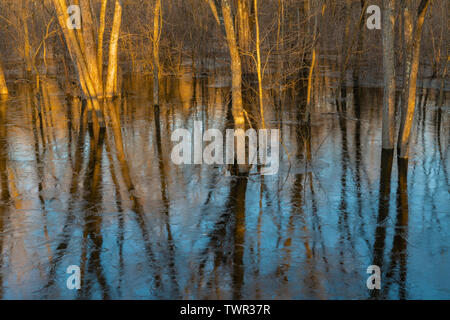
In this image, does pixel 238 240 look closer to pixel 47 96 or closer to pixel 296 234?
pixel 296 234

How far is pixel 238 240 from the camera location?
8953 millimetres

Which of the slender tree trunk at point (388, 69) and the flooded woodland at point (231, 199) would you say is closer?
the flooded woodland at point (231, 199)

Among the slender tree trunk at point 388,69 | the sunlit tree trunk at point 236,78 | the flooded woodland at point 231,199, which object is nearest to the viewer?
the flooded woodland at point 231,199

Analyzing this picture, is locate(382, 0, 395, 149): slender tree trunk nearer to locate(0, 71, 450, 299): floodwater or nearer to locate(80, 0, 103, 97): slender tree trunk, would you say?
locate(0, 71, 450, 299): floodwater

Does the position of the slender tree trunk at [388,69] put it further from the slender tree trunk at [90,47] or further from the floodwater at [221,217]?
the slender tree trunk at [90,47]

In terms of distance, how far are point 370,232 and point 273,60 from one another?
29.6 m

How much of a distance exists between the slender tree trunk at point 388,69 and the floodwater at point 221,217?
2.91ft

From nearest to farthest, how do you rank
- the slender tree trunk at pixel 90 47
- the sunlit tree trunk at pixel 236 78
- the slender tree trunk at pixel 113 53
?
the sunlit tree trunk at pixel 236 78
the slender tree trunk at pixel 90 47
the slender tree trunk at pixel 113 53

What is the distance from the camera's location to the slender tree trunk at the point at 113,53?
22062mm

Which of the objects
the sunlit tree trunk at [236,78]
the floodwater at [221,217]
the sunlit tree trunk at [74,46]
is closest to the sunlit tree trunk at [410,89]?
the floodwater at [221,217]

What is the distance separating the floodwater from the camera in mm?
7465

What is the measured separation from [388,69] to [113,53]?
46.8ft

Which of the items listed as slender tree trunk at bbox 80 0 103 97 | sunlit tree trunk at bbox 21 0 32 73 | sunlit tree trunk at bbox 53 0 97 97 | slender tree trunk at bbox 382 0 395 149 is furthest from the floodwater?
sunlit tree trunk at bbox 21 0 32 73

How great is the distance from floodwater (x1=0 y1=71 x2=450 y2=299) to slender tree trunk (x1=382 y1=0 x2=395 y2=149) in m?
0.89
